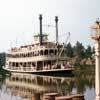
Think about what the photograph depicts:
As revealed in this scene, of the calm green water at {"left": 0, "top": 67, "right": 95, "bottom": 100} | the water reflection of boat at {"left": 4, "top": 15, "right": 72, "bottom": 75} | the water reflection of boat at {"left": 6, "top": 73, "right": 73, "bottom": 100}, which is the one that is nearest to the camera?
the calm green water at {"left": 0, "top": 67, "right": 95, "bottom": 100}

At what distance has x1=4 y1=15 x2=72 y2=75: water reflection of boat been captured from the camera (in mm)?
52625

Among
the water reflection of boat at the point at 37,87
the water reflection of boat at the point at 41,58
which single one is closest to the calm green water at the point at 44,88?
the water reflection of boat at the point at 37,87

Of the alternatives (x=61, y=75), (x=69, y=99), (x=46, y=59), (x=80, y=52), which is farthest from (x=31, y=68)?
(x=69, y=99)

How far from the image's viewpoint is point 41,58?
55.4m

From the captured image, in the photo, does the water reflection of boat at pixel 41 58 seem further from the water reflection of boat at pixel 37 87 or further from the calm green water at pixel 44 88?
the water reflection of boat at pixel 37 87

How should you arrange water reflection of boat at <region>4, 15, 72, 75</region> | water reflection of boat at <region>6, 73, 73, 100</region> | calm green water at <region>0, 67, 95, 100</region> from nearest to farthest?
calm green water at <region>0, 67, 95, 100</region> < water reflection of boat at <region>6, 73, 73, 100</region> < water reflection of boat at <region>4, 15, 72, 75</region>

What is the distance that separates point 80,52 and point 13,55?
27.1 metres

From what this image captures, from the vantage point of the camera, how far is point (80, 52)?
88500 millimetres

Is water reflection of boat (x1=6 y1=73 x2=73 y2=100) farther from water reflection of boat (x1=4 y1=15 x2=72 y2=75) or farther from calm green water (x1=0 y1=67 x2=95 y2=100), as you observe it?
water reflection of boat (x1=4 y1=15 x2=72 y2=75)

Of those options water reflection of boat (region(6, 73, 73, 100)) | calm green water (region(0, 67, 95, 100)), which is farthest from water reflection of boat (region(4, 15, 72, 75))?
water reflection of boat (region(6, 73, 73, 100))

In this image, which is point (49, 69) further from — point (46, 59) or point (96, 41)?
point (96, 41)

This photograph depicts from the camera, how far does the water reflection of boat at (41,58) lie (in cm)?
5262

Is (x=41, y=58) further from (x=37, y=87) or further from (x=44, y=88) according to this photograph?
(x=44, y=88)

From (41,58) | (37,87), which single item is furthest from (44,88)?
(41,58)
